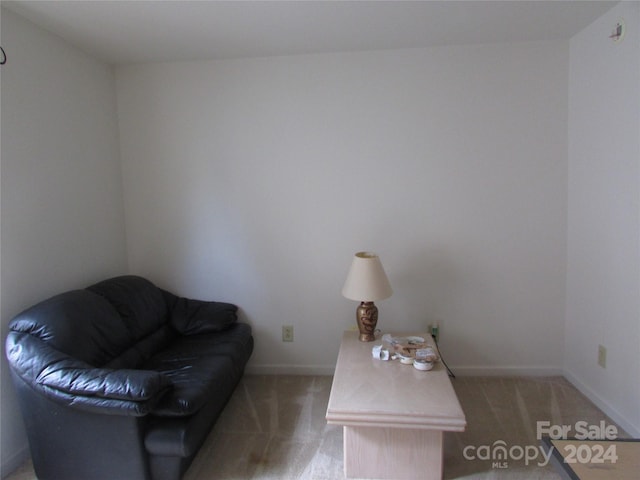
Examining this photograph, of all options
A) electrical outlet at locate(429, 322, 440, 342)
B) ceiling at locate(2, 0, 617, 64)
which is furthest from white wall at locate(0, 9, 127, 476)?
electrical outlet at locate(429, 322, 440, 342)

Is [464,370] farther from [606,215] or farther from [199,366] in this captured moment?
[199,366]

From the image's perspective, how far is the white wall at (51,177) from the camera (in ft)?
5.90

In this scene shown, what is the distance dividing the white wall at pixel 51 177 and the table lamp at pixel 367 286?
1.68 m

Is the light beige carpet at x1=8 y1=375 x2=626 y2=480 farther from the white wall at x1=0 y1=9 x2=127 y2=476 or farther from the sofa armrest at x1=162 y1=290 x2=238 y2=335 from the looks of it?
the white wall at x1=0 y1=9 x2=127 y2=476

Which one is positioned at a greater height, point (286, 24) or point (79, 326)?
point (286, 24)

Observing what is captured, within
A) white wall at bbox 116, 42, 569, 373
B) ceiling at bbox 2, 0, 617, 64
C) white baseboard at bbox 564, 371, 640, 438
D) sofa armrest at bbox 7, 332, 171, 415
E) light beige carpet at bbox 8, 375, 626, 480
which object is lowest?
light beige carpet at bbox 8, 375, 626, 480

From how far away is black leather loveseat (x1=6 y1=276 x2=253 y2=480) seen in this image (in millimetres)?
1513

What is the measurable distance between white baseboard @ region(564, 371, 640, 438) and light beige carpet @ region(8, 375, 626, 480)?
3cm

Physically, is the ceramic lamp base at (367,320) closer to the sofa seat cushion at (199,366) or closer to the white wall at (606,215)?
the sofa seat cushion at (199,366)

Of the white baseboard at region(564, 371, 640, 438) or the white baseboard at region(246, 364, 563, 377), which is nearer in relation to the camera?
the white baseboard at region(564, 371, 640, 438)

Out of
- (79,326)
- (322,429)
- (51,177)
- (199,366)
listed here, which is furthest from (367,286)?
(51,177)

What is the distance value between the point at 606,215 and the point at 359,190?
146 centimetres

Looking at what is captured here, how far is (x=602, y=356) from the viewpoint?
216 centimetres

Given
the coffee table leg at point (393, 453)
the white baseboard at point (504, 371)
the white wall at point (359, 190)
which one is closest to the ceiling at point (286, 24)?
the white wall at point (359, 190)
